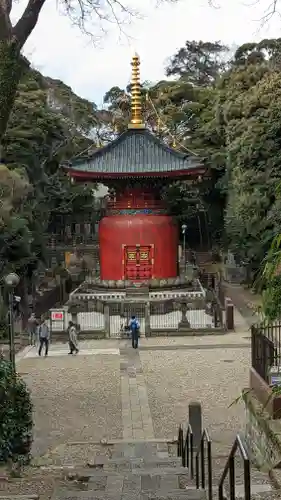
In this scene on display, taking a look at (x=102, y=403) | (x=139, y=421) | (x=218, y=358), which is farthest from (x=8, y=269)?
(x=139, y=421)

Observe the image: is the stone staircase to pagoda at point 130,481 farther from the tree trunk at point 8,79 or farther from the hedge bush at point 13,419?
the tree trunk at point 8,79

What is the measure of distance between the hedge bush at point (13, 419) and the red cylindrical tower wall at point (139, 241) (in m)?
22.9

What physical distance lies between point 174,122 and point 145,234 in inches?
819

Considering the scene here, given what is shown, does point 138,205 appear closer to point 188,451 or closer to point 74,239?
point 188,451

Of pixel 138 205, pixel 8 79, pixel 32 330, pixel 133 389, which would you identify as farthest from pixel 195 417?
pixel 138 205

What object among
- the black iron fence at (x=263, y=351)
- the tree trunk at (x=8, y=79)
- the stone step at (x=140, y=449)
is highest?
the tree trunk at (x=8, y=79)

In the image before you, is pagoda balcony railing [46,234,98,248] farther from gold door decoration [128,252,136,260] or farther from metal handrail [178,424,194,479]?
metal handrail [178,424,194,479]

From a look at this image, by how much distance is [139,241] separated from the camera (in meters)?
33.1

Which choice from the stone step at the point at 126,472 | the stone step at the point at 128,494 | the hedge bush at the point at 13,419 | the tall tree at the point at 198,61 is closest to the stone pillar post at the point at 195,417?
the stone step at the point at 126,472

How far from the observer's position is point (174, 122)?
51312 millimetres

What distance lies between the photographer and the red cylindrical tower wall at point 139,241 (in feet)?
109

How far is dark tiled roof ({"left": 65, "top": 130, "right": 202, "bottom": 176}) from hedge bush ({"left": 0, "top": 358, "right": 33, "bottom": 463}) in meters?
23.0

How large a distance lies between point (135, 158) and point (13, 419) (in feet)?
81.6

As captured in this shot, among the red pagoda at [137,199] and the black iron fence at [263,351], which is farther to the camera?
the red pagoda at [137,199]
